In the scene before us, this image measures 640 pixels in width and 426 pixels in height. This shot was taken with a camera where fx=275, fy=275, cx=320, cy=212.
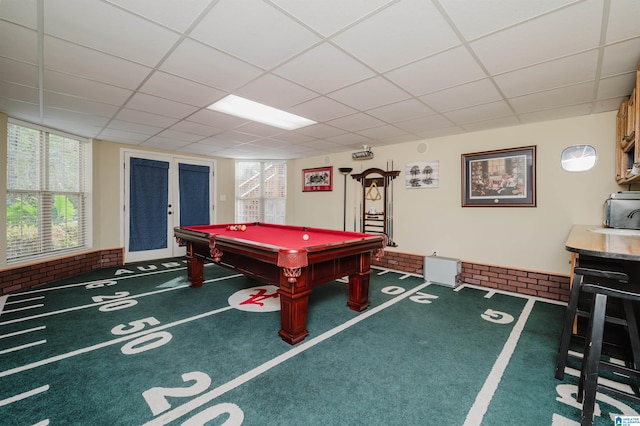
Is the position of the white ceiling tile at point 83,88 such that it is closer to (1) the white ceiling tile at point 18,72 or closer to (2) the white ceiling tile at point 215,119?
(1) the white ceiling tile at point 18,72

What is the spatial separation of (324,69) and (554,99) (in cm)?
256

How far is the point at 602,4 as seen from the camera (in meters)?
1.59

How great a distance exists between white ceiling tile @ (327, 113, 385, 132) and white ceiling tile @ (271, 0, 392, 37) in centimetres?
179

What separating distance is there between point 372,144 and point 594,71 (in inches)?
127

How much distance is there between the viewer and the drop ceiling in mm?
1686

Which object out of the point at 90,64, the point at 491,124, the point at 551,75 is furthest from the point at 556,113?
the point at 90,64

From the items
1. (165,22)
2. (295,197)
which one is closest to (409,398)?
(165,22)

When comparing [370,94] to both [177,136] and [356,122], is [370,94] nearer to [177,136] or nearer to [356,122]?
[356,122]

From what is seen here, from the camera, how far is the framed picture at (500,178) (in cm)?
383

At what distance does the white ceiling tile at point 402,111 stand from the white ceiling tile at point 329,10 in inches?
60.5

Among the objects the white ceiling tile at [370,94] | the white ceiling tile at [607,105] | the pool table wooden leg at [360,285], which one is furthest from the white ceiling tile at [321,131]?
the white ceiling tile at [607,105]

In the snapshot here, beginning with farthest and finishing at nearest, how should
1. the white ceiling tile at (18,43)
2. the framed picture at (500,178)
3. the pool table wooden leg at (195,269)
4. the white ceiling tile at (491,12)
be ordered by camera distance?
the pool table wooden leg at (195,269)
the framed picture at (500,178)
the white ceiling tile at (18,43)
the white ceiling tile at (491,12)

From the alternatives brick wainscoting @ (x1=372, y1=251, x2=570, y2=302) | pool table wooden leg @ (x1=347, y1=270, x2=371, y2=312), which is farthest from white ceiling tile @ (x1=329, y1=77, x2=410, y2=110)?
brick wainscoting @ (x1=372, y1=251, x2=570, y2=302)

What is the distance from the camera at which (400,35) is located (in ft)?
6.27
